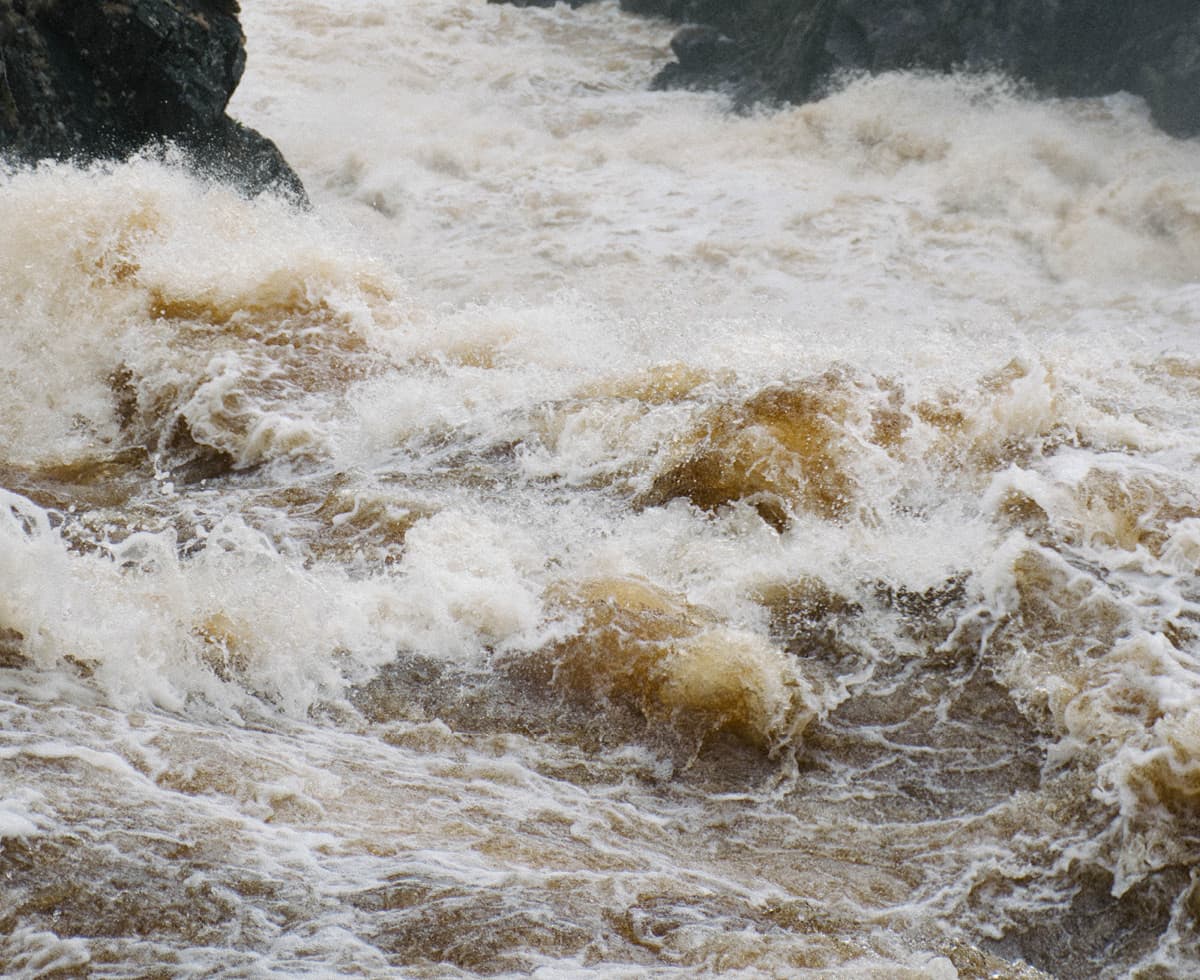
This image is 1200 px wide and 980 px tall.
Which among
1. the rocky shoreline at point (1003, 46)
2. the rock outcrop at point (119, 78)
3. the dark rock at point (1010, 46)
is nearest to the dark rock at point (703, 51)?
the rocky shoreline at point (1003, 46)

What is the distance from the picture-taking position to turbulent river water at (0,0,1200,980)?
2771 millimetres

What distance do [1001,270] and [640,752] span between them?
26.0 ft

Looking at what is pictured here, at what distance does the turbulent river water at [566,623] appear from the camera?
2.77m

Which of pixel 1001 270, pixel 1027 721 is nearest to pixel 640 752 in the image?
pixel 1027 721

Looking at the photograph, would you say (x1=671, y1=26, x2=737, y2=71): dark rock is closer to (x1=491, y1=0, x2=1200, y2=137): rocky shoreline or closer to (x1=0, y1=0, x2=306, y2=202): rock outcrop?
(x1=491, y1=0, x2=1200, y2=137): rocky shoreline

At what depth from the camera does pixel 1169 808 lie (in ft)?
10.9

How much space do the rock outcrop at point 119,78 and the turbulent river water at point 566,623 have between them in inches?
18.2

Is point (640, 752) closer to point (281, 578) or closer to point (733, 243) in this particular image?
point (281, 578)

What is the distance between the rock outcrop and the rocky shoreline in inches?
300

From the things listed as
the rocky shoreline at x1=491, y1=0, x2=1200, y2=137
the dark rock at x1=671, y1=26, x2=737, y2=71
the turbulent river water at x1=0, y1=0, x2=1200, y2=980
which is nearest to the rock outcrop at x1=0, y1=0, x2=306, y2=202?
the turbulent river water at x1=0, y1=0, x2=1200, y2=980

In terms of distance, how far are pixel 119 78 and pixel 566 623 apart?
755 cm

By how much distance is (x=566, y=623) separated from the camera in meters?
4.32

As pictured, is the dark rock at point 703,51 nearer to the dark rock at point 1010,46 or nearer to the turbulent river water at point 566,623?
the dark rock at point 1010,46

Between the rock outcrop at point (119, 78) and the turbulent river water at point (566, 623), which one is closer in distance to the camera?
the turbulent river water at point (566, 623)
